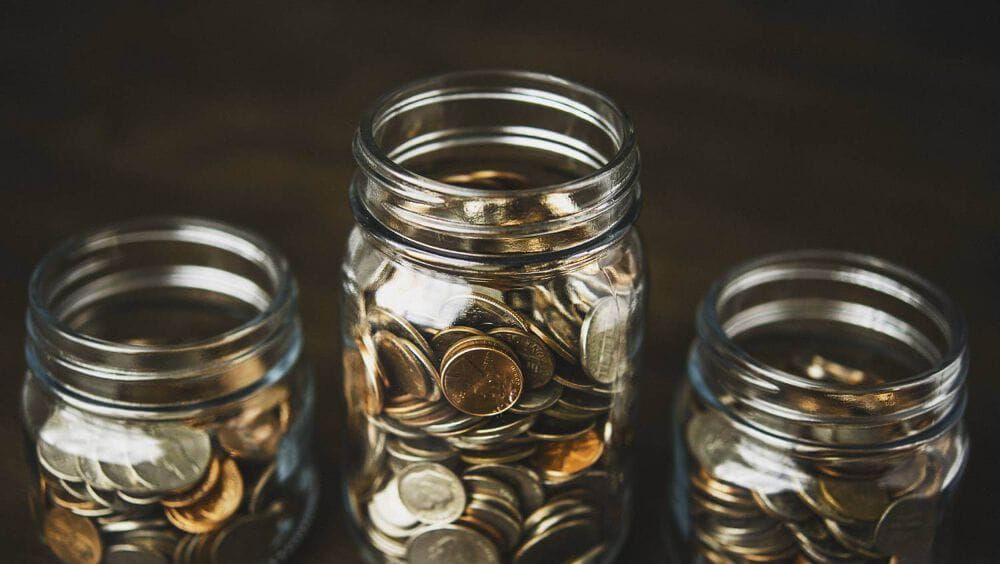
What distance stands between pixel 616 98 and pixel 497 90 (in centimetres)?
64

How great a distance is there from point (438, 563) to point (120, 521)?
287mm

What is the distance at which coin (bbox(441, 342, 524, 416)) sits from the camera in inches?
40.6

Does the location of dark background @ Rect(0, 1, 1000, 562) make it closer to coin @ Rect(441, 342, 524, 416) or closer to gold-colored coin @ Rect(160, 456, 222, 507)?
gold-colored coin @ Rect(160, 456, 222, 507)

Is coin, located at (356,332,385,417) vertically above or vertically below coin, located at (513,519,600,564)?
above

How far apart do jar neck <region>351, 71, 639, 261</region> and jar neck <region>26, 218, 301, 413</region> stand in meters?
0.18

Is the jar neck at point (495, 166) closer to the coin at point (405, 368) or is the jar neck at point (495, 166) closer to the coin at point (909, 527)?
the coin at point (405, 368)

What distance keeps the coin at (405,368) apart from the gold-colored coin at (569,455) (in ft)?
0.37

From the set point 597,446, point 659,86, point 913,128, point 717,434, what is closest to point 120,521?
point 597,446

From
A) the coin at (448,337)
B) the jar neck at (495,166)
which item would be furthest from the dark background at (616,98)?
the coin at (448,337)

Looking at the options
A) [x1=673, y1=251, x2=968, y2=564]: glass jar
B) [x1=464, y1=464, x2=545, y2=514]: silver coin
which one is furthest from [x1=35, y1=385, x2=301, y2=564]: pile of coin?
[x1=673, y1=251, x2=968, y2=564]: glass jar

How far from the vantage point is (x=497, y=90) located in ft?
4.00

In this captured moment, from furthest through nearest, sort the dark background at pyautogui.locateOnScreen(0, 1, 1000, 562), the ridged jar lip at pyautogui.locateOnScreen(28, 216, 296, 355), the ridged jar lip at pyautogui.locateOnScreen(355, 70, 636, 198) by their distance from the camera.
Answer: the dark background at pyautogui.locateOnScreen(0, 1, 1000, 562)
the ridged jar lip at pyautogui.locateOnScreen(28, 216, 296, 355)
the ridged jar lip at pyautogui.locateOnScreen(355, 70, 636, 198)

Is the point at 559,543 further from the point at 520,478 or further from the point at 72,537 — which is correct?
the point at 72,537

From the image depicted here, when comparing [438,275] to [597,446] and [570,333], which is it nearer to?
[570,333]
